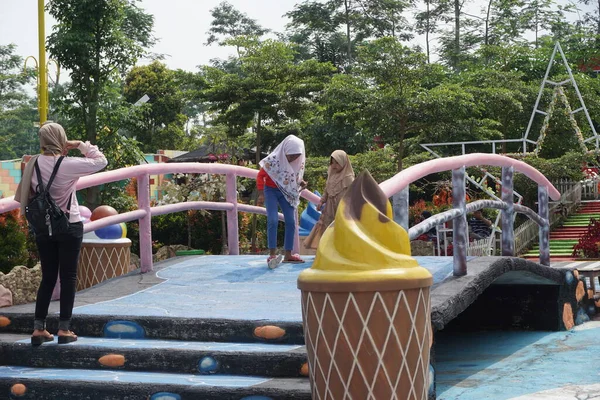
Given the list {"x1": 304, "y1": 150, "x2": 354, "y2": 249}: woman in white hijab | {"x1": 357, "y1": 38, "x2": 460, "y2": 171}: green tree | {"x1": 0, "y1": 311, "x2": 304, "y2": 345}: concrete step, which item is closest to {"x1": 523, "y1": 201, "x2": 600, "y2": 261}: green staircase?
{"x1": 357, "y1": 38, "x2": 460, "y2": 171}: green tree

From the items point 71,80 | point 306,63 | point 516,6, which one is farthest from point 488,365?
point 516,6

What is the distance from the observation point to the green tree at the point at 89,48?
19.5m

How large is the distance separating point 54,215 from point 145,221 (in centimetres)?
193

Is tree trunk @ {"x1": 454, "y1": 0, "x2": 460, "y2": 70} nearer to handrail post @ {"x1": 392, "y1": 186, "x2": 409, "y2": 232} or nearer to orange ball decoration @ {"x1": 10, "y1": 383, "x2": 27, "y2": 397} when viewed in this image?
handrail post @ {"x1": 392, "y1": 186, "x2": 409, "y2": 232}

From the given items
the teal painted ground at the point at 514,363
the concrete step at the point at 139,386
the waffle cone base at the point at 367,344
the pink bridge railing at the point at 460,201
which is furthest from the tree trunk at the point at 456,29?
the waffle cone base at the point at 367,344

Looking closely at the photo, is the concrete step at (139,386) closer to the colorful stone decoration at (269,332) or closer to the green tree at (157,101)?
the colorful stone decoration at (269,332)

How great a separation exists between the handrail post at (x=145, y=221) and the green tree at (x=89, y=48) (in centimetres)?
1290

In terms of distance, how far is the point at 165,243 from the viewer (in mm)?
20953

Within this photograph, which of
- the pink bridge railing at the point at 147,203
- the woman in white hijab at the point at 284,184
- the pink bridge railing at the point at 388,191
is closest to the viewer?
the pink bridge railing at the point at 388,191

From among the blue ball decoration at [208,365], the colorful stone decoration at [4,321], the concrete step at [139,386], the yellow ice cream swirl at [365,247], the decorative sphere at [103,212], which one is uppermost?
the decorative sphere at [103,212]

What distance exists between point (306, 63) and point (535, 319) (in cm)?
1715

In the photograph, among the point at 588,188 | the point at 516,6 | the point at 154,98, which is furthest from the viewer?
the point at 516,6

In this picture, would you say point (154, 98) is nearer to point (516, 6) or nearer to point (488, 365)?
point (516, 6)

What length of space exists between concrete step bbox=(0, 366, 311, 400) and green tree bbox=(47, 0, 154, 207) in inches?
599
